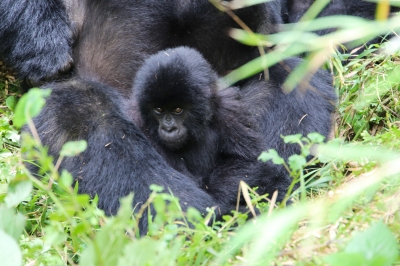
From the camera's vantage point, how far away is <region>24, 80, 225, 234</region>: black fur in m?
2.35

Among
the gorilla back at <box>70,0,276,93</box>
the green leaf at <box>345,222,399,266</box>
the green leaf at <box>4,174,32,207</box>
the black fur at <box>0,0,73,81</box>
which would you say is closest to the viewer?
the green leaf at <box>345,222,399,266</box>

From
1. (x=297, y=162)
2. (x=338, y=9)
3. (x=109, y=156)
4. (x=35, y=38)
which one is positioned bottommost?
(x=109, y=156)

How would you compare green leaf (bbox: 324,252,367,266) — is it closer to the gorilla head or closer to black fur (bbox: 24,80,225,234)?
→ black fur (bbox: 24,80,225,234)

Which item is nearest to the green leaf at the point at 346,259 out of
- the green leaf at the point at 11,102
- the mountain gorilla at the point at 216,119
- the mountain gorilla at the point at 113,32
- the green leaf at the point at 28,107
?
the green leaf at the point at 28,107

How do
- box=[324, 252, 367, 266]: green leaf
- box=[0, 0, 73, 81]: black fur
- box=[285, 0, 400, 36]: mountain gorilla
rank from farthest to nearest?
box=[285, 0, 400, 36]: mountain gorilla
box=[0, 0, 73, 81]: black fur
box=[324, 252, 367, 266]: green leaf

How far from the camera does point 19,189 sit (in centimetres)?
175

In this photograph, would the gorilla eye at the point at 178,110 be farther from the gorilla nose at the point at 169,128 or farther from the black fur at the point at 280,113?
the black fur at the point at 280,113

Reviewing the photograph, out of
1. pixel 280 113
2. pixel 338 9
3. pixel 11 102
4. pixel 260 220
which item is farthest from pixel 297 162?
pixel 11 102

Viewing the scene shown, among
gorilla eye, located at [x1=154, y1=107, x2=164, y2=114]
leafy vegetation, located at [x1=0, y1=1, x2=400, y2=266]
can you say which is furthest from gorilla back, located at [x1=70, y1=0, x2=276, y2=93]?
leafy vegetation, located at [x1=0, y1=1, x2=400, y2=266]

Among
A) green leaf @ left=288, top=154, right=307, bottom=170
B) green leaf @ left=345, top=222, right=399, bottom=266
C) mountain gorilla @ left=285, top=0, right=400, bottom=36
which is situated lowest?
green leaf @ left=345, top=222, right=399, bottom=266

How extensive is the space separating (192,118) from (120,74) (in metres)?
0.47

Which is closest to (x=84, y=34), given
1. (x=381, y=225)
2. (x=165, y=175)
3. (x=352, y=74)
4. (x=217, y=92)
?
(x=217, y=92)

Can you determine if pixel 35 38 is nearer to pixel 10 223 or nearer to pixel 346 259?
pixel 10 223

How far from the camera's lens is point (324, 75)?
295 cm
